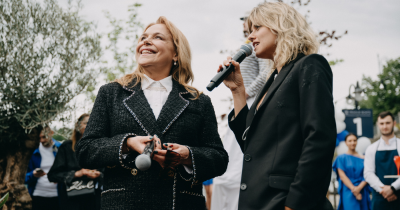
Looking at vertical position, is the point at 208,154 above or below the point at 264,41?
below

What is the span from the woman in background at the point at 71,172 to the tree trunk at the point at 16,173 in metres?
0.41

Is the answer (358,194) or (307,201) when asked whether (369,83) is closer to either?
(358,194)

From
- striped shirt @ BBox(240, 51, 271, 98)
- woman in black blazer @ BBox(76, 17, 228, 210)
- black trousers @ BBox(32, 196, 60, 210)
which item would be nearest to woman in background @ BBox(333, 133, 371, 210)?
striped shirt @ BBox(240, 51, 271, 98)

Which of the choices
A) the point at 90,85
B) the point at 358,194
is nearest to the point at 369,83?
the point at 358,194

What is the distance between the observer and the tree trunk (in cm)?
466

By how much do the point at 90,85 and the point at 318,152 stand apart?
4.22 m

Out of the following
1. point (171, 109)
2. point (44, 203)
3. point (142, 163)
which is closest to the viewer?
point (142, 163)

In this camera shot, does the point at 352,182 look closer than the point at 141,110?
No

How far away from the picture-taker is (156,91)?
2383 millimetres

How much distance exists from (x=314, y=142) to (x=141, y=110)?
109cm

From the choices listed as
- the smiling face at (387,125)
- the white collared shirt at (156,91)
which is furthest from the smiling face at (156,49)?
the smiling face at (387,125)

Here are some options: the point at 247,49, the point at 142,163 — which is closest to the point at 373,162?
the point at 247,49

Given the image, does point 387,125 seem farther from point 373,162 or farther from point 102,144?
point 102,144

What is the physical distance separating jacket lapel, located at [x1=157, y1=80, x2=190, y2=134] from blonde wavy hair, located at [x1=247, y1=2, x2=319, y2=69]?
668 mm
